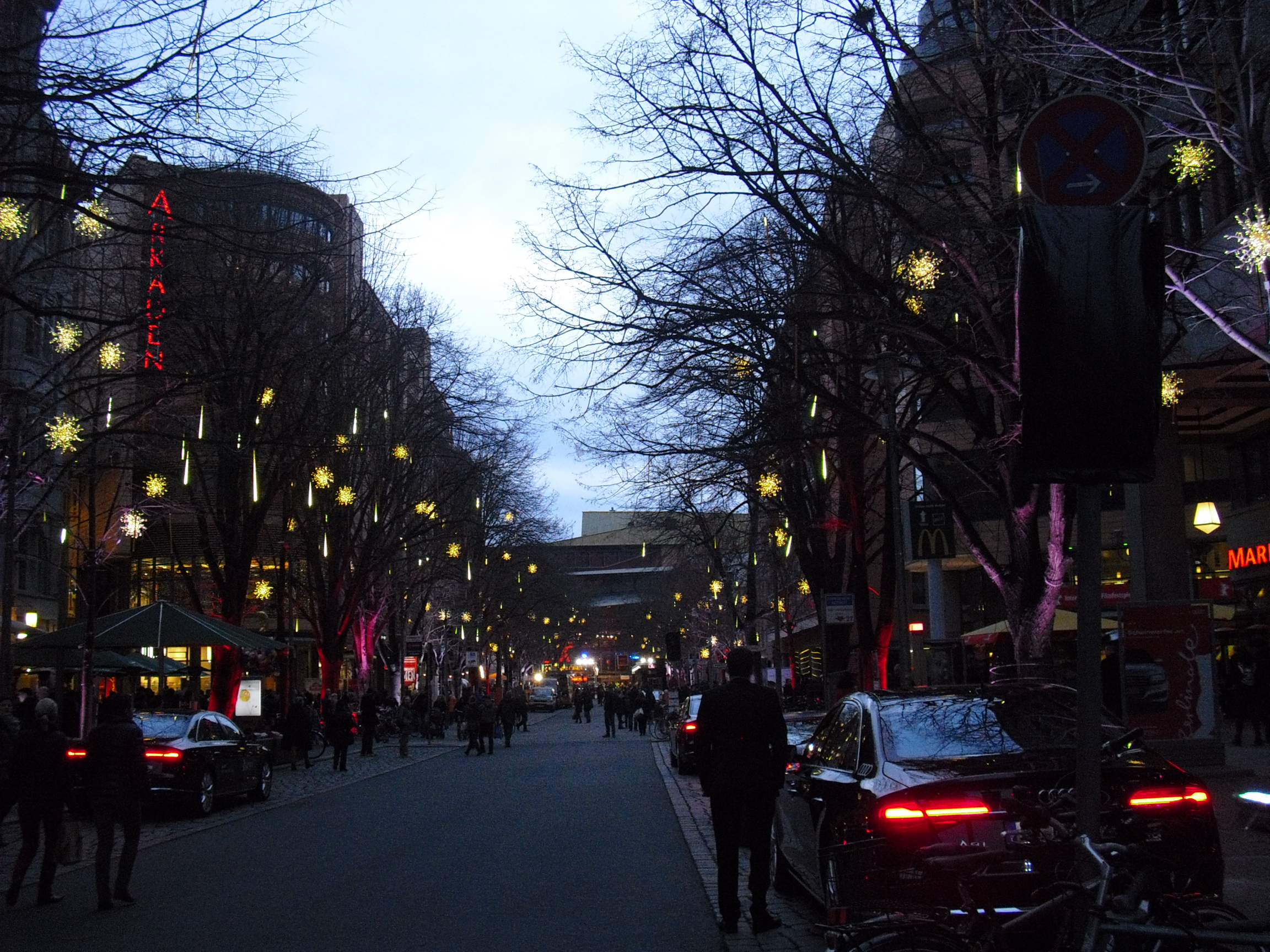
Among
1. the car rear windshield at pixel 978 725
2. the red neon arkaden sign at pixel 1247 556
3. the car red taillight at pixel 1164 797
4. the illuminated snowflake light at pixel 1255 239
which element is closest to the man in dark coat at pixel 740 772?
the car rear windshield at pixel 978 725

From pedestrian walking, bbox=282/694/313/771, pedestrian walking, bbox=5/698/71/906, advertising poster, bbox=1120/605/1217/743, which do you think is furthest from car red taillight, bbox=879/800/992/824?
pedestrian walking, bbox=282/694/313/771

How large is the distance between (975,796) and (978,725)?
3.92 feet

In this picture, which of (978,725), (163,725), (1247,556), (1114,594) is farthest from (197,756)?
(1247,556)

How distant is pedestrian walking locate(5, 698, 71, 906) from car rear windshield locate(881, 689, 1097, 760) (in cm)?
713

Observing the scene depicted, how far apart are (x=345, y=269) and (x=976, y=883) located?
2556 cm

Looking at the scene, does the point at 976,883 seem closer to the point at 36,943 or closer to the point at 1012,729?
the point at 1012,729

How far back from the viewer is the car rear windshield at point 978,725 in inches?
300

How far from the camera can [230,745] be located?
67.0 ft

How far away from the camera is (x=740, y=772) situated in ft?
Answer: 29.1

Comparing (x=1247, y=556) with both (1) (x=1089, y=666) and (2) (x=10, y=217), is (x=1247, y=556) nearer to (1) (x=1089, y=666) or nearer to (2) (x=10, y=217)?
(2) (x=10, y=217)

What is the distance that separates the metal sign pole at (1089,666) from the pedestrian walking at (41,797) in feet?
29.9

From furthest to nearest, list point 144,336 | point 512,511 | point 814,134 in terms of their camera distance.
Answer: point 512,511 < point 144,336 < point 814,134

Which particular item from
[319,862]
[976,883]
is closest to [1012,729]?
[976,883]

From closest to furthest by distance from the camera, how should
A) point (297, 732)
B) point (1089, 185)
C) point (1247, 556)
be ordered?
point (1089, 185)
point (1247, 556)
point (297, 732)
